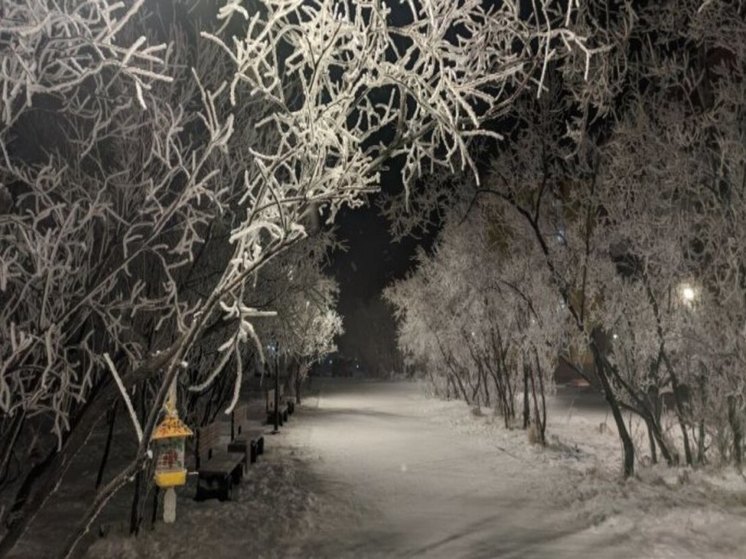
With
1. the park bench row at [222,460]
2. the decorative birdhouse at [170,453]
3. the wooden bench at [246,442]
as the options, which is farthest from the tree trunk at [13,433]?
the wooden bench at [246,442]

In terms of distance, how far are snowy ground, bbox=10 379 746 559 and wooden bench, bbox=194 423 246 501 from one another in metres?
0.22

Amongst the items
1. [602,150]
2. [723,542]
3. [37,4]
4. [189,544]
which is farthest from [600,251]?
[37,4]

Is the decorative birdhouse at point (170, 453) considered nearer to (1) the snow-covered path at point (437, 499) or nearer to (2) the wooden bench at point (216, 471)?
(2) the wooden bench at point (216, 471)

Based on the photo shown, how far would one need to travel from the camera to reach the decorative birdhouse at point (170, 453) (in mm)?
8641

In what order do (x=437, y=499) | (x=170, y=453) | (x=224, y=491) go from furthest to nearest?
(x=437, y=499), (x=224, y=491), (x=170, y=453)

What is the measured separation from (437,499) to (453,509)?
0.72 meters

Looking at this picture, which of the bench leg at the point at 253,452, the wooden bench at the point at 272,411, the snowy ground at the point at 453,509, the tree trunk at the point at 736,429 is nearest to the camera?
the snowy ground at the point at 453,509

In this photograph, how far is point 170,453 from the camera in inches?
344

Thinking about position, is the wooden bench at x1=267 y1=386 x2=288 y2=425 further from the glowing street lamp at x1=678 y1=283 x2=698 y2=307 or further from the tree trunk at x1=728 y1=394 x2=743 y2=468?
the tree trunk at x1=728 y1=394 x2=743 y2=468

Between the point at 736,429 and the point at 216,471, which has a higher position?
the point at 736,429

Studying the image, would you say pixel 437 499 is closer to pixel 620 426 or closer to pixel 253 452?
pixel 620 426

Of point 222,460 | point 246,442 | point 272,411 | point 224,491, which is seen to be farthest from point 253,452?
point 272,411

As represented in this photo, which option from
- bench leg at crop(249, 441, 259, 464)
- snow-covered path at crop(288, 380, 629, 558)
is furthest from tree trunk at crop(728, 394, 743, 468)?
bench leg at crop(249, 441, 259, 464)

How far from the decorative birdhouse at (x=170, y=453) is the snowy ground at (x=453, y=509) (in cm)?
68
